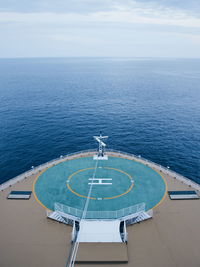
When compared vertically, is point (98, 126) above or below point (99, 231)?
above

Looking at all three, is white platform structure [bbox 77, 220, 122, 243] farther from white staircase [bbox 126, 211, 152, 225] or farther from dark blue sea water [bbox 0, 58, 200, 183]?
dark blue sea water [bbox 0, 58, 200, 183]

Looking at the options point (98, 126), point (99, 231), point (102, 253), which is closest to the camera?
point (102, 253)

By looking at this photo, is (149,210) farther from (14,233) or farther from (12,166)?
(12,166)

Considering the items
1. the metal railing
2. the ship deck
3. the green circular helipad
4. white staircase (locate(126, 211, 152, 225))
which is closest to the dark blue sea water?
the green circular helipad

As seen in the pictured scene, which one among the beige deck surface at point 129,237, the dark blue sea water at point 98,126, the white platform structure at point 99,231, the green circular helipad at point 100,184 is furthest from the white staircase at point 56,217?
the dark blue sea water at point 98,126

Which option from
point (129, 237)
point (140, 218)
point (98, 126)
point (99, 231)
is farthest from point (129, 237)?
point (98, 126)

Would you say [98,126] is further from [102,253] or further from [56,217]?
[102,253]

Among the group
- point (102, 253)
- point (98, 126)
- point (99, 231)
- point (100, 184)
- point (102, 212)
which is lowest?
point (102, 253)
